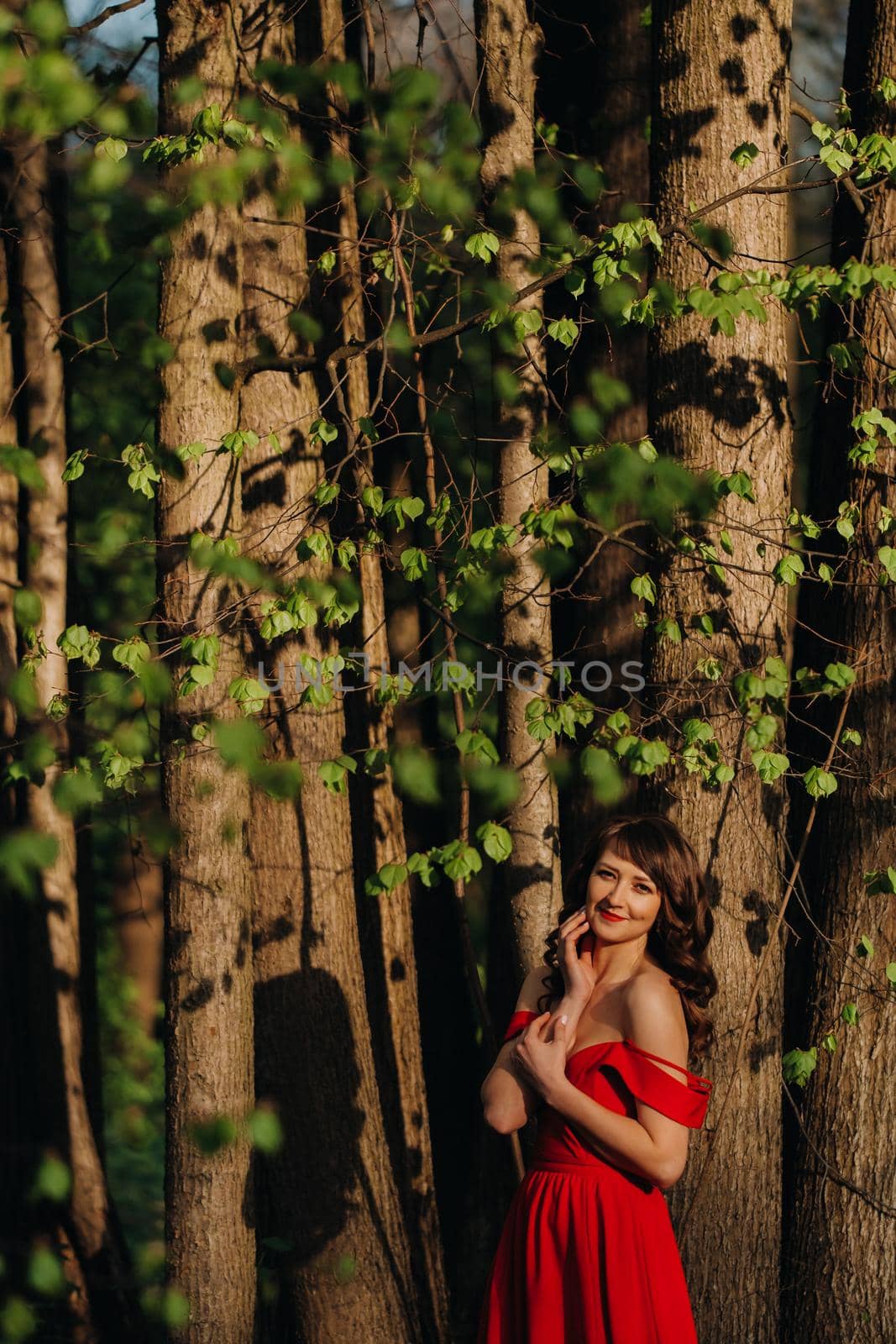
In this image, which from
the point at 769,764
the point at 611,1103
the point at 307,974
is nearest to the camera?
the point at 611,1103

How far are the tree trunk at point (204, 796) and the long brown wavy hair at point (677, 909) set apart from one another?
1340 mm

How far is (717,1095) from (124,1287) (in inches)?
108

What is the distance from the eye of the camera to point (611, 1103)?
302 cm

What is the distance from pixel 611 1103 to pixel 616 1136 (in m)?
0.11

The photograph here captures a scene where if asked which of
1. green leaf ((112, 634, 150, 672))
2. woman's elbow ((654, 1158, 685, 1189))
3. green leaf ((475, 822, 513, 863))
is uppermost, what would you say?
green leaf ((112, 634, 150, 672))

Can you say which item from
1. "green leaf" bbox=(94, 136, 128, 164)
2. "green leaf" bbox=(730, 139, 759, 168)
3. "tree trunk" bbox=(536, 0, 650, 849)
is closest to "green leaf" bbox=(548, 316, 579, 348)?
"green leaf" bbox=(730, 139, 759, 168)

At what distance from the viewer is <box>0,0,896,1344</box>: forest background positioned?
4.13 meters

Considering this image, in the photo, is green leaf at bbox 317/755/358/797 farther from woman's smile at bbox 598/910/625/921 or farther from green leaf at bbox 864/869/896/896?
green leaf at bbox 864/869/896/896

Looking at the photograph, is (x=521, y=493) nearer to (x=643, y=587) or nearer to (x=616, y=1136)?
(x=643, y=587)

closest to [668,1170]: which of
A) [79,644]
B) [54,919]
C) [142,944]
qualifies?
[79,644]

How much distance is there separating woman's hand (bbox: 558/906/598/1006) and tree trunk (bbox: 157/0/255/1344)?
1.26 metres

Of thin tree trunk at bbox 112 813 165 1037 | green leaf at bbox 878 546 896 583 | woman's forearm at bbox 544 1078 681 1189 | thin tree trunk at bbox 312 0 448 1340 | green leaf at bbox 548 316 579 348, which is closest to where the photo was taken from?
woman's forearm at bbox 544 1078 681 1189

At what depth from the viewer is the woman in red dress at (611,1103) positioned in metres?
2.97

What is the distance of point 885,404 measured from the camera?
4613mm
